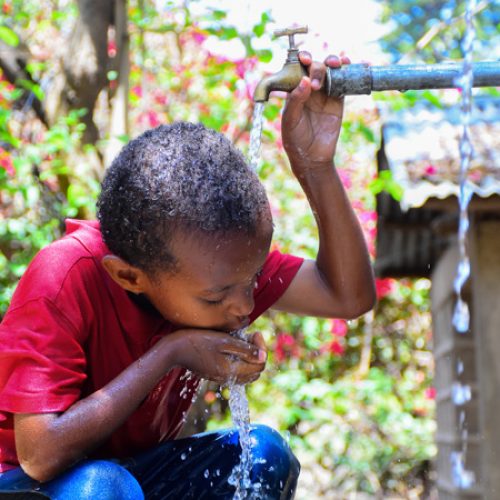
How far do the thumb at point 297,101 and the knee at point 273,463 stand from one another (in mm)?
673

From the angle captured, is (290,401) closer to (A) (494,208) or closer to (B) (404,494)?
(B) (404,494)

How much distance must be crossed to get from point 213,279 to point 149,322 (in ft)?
0.82

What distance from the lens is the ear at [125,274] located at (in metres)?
1.93

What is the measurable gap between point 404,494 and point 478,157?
4.13m

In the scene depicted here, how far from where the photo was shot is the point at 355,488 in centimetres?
732

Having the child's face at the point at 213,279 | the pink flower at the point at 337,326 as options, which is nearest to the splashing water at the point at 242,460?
the child's face at the point at 213,279

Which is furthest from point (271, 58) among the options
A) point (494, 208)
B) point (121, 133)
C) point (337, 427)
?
point (337, 427)

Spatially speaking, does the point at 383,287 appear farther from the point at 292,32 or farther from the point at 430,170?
the point at 292,32

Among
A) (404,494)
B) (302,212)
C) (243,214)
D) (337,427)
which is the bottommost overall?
(404,494)

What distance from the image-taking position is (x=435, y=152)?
4.30 meters

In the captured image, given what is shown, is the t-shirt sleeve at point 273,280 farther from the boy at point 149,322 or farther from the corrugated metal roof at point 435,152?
the corrugated metal roof at point 435,152

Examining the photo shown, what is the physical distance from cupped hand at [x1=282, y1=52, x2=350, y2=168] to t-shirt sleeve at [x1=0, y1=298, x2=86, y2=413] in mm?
636

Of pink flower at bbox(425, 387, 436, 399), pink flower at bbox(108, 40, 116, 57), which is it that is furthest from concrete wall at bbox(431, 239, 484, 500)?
pink flower at bbox(108, 40, 116, 57)

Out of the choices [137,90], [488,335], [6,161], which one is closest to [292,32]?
[6,161]
